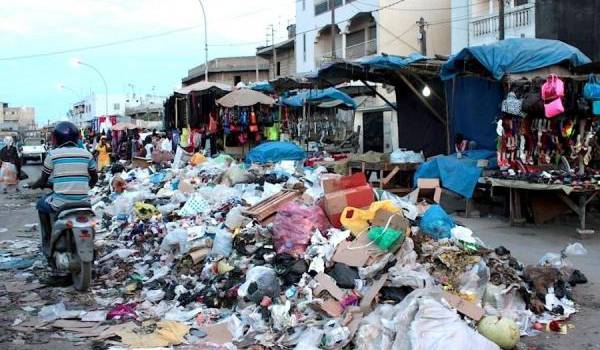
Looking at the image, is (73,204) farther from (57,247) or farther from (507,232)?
(507,232)

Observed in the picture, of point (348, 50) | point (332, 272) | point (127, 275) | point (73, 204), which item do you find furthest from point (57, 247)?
point (348, 50)

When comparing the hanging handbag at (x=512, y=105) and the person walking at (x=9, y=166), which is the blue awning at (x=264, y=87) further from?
the hanging handbag at (x=512, y=105)

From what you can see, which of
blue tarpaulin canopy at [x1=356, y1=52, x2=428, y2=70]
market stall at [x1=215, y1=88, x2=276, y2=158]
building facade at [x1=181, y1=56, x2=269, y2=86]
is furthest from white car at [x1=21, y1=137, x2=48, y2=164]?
blue tarpaulin canopy at [x1=356, y1=52, x2=428, y2=70]

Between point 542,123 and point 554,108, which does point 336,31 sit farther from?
point 554,108

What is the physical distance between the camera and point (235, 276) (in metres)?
6.37

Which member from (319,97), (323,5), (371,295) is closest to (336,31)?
(323,5)

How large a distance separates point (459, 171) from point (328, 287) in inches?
259

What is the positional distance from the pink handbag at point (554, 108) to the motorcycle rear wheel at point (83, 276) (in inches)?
277

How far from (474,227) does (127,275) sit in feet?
19.0

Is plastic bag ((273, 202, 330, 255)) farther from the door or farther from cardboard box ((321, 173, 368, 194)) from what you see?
the door

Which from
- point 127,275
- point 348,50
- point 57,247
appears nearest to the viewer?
point 57,247

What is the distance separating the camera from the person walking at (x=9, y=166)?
62.4ft

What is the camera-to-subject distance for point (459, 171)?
1148 centimetres

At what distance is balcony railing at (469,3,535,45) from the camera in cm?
2100
